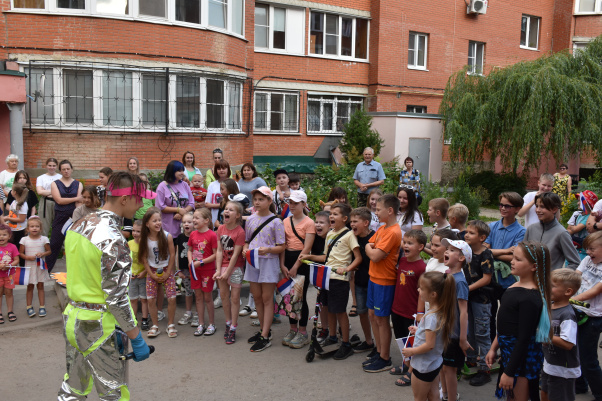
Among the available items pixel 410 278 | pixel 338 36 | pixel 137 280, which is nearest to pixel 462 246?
pixel 410 278

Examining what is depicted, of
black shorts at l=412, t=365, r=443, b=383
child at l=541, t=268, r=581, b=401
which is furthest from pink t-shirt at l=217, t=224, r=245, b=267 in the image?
child at l=541, t=268, r=581, b=401

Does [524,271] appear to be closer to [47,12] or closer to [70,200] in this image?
[70,200]

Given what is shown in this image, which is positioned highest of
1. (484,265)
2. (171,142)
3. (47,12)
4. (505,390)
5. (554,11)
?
(554,11)

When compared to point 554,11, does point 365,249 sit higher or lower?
lower

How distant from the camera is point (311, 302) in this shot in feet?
25.3

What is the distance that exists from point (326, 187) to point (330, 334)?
7.51 m

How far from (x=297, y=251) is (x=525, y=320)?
10.0 feet

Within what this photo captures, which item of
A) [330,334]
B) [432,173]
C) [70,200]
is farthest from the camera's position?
[432,173]

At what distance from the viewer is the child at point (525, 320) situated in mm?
3721

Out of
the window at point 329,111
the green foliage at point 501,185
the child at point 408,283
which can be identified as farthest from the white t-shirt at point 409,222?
the window at point 329,111

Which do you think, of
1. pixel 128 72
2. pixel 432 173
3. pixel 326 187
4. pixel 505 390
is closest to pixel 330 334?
pixel 505 390

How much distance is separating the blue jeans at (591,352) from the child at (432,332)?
1.51 meters

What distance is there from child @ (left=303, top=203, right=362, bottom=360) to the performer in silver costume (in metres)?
2.62

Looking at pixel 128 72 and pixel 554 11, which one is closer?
pixel 128 72
